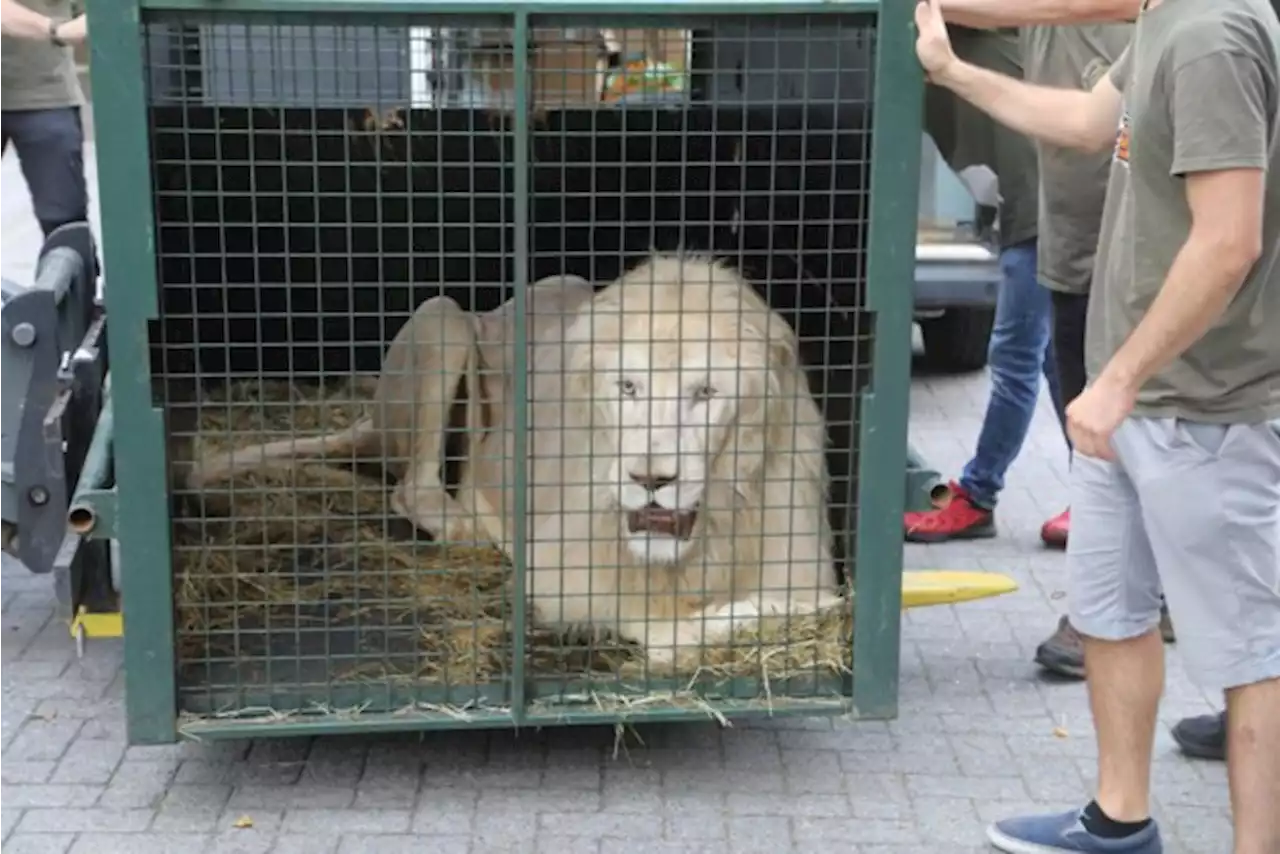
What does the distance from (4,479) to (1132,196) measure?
3.05 m

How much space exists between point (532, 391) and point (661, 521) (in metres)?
0.48

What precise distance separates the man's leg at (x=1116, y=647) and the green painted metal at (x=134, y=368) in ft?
6.63

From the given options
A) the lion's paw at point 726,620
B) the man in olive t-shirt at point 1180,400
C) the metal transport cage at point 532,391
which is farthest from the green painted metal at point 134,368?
the man in olive t-shirt at point 1180,400

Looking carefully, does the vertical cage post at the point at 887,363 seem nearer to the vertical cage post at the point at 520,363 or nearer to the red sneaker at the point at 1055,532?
the vertical cage post at the point at 520,363

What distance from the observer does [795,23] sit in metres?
3.76

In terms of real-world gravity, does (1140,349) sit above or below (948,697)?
above

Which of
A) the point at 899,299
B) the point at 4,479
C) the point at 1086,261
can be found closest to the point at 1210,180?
the point at 899,299

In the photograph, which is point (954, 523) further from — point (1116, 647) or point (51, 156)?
point (51, 156)

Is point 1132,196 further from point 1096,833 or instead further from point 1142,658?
point 1096,833

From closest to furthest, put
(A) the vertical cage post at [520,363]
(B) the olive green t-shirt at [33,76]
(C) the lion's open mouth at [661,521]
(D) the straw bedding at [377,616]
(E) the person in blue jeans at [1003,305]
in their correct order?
(A) the vertical cage post at [520,363] < (D) the straw bedding at [377,616] < (C) the lion's open mouth at [661,521] < (E) the person in blue jeans at [1003,305] < (B) the olive green t-shirt at [33,76]

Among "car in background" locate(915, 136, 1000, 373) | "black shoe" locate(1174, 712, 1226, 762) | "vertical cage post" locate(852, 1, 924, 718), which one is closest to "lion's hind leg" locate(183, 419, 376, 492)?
"vertical cage post" locate(852, 1, 924, 718)

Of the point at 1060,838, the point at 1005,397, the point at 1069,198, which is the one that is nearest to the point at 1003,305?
the point at 1005,397

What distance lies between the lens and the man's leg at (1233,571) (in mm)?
3361

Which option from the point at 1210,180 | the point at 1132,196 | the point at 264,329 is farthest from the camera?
the point at 264,329
